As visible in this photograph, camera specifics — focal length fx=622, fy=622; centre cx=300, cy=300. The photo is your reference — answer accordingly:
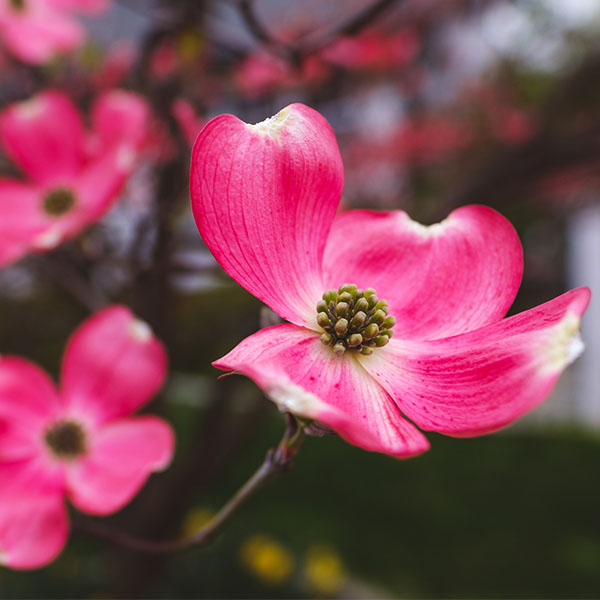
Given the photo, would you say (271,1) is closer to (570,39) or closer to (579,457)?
(570,39)

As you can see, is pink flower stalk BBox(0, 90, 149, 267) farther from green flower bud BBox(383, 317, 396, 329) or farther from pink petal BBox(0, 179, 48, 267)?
green flower bud BBox(383, 317, 396, 329)

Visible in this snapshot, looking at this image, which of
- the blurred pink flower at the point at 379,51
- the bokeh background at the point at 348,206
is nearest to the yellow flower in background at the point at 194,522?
the bokeh background at the point at 348,206

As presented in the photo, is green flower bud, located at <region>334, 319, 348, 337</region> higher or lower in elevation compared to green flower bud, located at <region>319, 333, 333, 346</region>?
higher

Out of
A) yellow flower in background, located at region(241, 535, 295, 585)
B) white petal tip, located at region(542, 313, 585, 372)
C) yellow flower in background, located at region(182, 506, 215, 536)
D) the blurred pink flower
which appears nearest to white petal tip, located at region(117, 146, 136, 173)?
white petal tip, located at region(542, 313, 585, 372)

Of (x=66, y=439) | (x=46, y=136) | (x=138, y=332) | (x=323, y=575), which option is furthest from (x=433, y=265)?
(x=323, y=575)

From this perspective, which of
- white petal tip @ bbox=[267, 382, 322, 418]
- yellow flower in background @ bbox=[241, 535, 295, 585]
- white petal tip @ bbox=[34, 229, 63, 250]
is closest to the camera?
white petal tip @ bbox=[267, 382, 322, 418]
